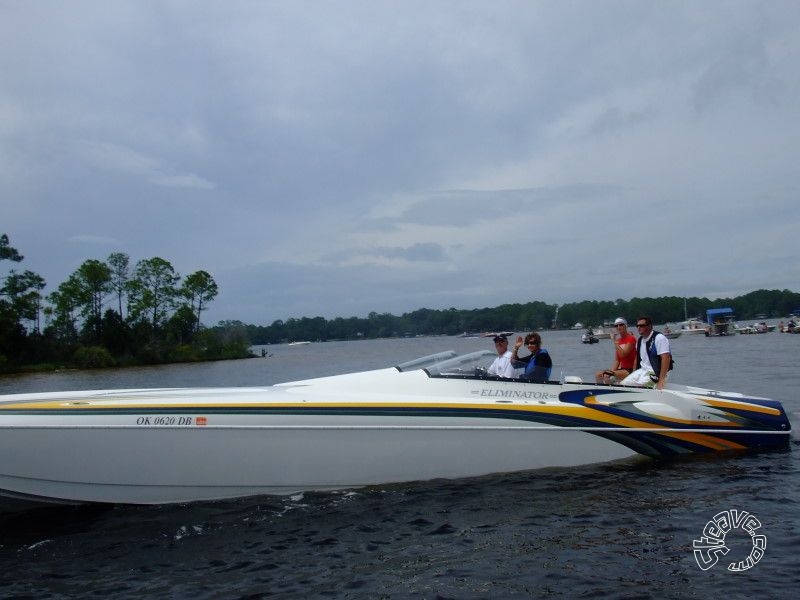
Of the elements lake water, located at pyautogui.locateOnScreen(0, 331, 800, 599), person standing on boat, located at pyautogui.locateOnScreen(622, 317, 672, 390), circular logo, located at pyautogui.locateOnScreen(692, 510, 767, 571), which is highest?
person standing on boat, located at pyautogui.locateOnScreen(622, 317, 672, 390)

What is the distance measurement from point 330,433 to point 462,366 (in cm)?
210

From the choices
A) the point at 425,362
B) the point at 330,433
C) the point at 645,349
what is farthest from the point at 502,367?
the point at 330,433

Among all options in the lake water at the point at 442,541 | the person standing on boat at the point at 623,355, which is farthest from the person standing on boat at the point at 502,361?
the person standing on boat at the point at 623,355

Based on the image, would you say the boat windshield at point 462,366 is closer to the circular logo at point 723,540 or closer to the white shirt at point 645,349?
the white shirt at point 645,349

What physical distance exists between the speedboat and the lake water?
0.24 m

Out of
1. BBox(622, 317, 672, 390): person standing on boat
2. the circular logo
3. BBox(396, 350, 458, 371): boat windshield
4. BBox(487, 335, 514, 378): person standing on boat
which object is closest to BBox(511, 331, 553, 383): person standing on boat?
BBox(487, 335, 514, 378): person standing on boat

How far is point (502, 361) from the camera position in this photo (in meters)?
8.91

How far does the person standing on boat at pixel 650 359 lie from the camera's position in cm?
899

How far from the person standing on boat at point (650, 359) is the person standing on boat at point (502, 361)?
166cm

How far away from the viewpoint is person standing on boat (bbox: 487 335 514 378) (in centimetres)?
875

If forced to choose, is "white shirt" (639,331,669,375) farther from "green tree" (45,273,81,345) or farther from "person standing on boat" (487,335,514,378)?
"green tree" (45,273,81,345)

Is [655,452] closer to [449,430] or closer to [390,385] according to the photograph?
[449,430]

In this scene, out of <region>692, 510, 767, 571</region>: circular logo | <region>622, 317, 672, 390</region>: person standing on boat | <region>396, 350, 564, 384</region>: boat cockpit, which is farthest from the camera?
<region>622, 317, 672, 390</region>: person standing on boat

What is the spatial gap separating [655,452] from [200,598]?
19.1ft
